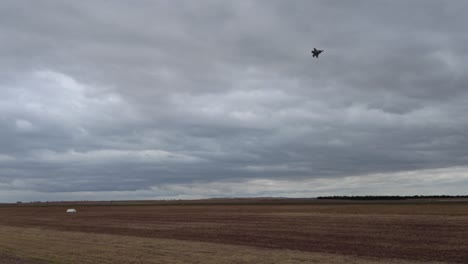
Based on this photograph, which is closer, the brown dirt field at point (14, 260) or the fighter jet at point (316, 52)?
the brown dirt field at point (14, 260)

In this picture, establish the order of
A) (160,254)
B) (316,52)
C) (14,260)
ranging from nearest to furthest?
(14,260) < (160,254) < (316,52)

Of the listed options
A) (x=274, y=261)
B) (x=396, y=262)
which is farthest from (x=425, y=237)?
(x=274, y=261)

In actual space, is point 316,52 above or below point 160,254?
above

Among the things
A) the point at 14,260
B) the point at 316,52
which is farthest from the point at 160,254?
the point at 316,52

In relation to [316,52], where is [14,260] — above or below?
below

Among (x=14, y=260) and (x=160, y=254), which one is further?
(x=160, y=254)

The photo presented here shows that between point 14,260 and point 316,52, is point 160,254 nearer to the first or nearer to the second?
point 14,260

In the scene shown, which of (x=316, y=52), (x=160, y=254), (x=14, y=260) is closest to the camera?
(x=14, y=260)

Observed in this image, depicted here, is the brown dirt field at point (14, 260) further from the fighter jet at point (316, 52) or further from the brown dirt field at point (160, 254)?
the fighter jet at point (316, 52)

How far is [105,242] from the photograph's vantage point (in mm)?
34438

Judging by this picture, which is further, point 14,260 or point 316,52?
point 316,52

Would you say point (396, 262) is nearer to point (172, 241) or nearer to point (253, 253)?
point (253, 253)

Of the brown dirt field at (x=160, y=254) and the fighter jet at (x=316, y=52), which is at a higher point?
the fighter jet at (x=316, y=52)

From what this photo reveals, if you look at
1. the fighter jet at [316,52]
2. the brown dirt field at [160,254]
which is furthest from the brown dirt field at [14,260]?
the fighter jet at [316,52]
